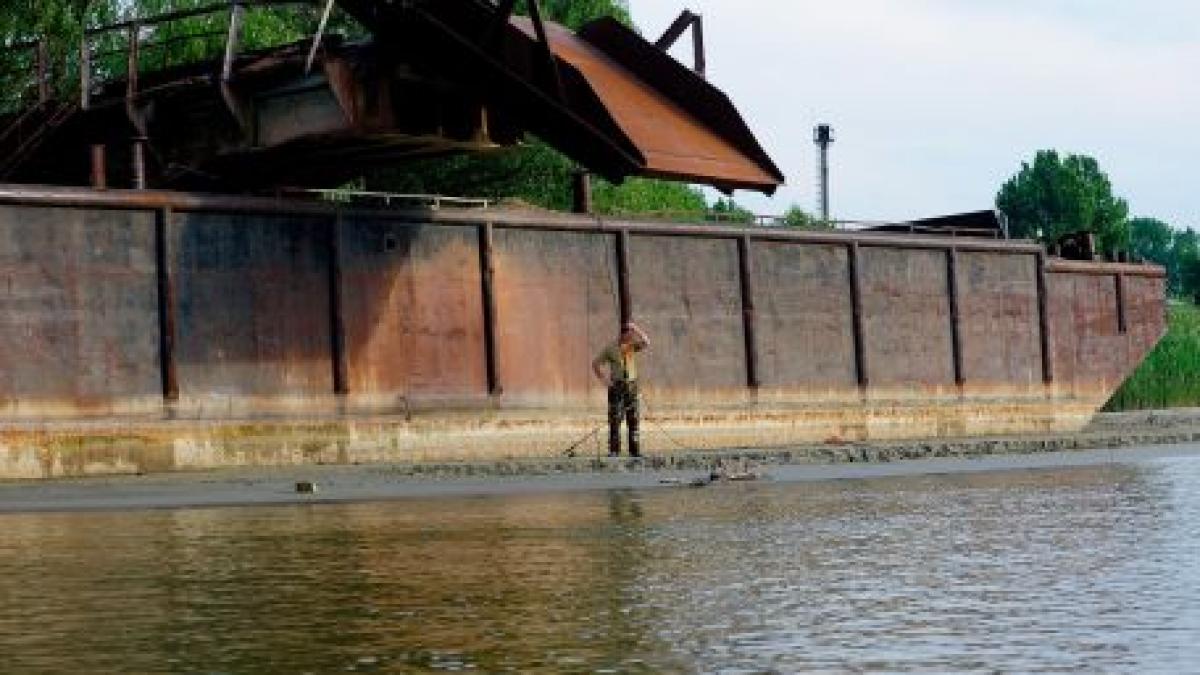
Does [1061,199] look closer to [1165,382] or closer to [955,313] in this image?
[1165,382]

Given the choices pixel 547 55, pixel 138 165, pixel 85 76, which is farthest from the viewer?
pixel 85 76

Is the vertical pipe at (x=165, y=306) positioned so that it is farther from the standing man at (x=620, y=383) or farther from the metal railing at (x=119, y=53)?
the standing man at (x=620, y=383)

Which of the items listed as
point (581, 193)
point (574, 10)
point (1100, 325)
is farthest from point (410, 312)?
point (574, 10)

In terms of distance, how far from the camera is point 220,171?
26375mm

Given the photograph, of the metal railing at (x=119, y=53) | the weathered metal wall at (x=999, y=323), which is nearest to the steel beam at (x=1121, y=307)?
the weathered metal wall at (x=999, y=323)

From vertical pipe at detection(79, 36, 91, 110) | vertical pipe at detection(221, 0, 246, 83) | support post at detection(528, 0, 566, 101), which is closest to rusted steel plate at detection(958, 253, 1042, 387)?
support post at detection(528, 0, 566, 101)

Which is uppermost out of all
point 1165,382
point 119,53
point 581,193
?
point 119,53

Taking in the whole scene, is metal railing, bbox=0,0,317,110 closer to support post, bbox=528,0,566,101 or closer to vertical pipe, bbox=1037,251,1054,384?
support post, bbox=528,0,566,101

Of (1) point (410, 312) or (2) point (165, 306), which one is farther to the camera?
(1) point (410, 312)

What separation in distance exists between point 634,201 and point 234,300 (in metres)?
35.3

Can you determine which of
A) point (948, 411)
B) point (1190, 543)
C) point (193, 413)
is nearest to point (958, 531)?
point (1190, 543)

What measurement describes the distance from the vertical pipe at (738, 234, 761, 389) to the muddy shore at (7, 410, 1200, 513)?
3.96 meters

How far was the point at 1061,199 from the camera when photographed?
4722 inches

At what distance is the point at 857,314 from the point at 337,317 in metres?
10.1
